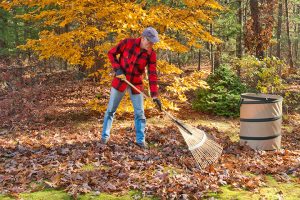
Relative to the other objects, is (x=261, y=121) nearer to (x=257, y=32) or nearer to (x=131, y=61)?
(x=131, y=61)

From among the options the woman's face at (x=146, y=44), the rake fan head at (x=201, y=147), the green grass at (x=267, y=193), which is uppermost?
the woman's face at (x=146, y=44)

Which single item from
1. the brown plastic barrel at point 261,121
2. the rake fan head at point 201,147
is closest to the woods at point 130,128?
the rake fan head at point 201,147

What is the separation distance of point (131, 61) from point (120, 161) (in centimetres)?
182

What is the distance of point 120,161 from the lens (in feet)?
19.5

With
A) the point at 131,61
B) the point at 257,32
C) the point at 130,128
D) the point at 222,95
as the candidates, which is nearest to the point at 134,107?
the point at 131,61

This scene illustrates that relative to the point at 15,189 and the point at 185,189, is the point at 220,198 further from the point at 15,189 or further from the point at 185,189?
the point at 15,189

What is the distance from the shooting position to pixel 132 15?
815 cm

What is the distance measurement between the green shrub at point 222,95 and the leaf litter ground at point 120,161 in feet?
6.15

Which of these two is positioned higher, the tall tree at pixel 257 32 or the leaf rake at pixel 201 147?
the tall tree at pixel 257 32

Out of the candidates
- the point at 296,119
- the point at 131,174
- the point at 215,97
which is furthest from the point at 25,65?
the point at 131,174

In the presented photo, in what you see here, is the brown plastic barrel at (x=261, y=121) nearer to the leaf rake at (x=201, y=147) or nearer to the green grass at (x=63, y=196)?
the leaf rake at (x=201, y=147)

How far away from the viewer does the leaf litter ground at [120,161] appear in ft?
16.1

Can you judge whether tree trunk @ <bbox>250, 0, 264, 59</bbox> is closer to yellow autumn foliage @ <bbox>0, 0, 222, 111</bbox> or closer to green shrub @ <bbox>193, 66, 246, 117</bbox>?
green shrub @ <bbox>193, 66, 246, 117</bbox>

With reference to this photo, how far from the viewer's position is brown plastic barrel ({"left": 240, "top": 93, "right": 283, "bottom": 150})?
272 inches
